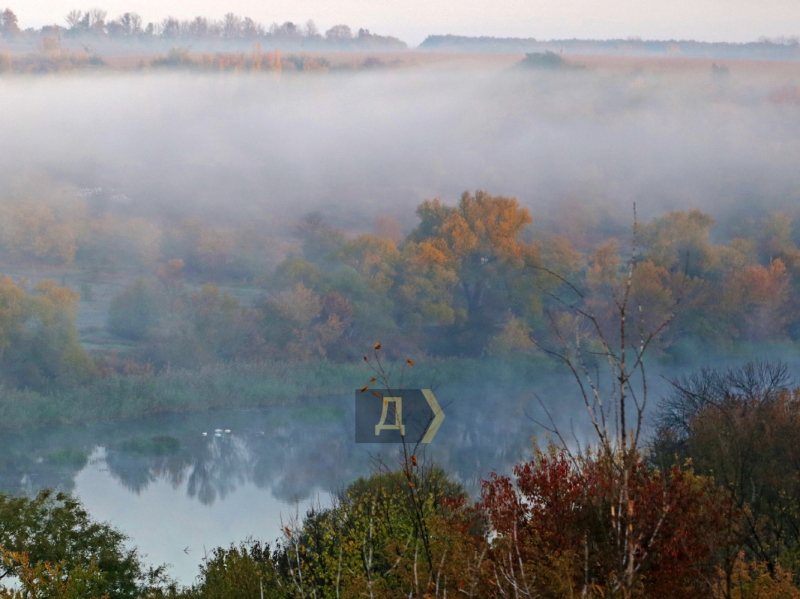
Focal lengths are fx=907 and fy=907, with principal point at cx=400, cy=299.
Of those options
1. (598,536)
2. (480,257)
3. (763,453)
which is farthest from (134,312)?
(598,536)

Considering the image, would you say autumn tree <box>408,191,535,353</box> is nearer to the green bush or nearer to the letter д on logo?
the letter д on logo

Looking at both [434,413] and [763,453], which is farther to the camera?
[434,413]

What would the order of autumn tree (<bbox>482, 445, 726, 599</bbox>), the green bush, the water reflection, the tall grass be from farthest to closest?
the green bush → the tall grass → the water reflection → autumn tree (<bbox>482, 445, 726, 599</bbox>)

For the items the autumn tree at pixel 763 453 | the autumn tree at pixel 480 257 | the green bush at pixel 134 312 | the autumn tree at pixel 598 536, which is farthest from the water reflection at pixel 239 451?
the autumn tree at pixel 598 536

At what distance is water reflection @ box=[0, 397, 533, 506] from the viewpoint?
5131 cm

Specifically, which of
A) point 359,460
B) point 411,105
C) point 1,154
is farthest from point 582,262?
point 1,154

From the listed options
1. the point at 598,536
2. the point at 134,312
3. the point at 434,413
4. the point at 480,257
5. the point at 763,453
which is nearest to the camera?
the point at 598,536

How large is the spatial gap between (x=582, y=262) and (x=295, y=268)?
73.1 ft

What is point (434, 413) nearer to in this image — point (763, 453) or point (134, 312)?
point (134, 312)

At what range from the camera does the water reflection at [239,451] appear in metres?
51.3

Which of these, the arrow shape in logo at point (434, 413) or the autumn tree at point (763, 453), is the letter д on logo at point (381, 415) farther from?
the autumn tree at point (763, 453)

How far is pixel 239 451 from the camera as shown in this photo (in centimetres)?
5581

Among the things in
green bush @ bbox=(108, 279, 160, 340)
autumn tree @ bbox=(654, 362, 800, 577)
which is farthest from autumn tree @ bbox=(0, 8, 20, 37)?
autumn tree @ bbox=(654, 362, 800, 577)

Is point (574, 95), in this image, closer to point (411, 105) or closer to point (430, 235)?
point (411, 105)
